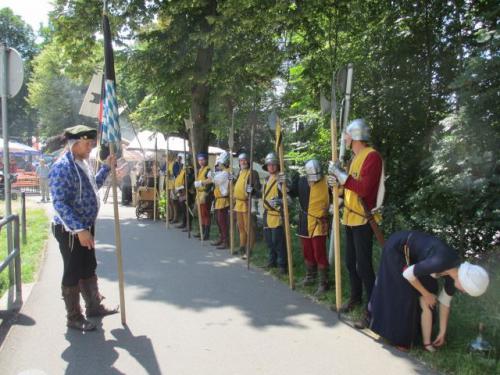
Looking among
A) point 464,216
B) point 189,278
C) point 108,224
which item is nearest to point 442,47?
point 464,216

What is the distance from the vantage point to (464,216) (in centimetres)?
626

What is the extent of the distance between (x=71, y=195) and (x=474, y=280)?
364 centimetres

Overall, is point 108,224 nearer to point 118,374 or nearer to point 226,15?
point 226,15

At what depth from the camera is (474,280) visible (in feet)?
12.3

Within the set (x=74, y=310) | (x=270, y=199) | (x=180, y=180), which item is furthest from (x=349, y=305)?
(x=180, y=180)

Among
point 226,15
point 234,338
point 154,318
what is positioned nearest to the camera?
point 234,338

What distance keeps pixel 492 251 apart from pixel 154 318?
15.5 feet

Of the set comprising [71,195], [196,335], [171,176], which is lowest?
[196,335]

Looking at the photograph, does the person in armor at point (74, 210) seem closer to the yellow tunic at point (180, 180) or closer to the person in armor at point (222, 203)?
the person in armor at point (222, 203)

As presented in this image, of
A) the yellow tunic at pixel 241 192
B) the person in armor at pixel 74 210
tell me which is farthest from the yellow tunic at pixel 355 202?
the yellow tunic at pixel 241 192

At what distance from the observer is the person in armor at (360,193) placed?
4984 mm

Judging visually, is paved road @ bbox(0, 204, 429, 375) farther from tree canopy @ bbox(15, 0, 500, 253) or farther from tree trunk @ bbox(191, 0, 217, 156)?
tree trunk @ bbox(191, 0, 217, 156)

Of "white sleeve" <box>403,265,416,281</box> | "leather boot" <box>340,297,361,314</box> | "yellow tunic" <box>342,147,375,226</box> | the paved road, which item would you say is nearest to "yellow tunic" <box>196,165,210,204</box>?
the paved road

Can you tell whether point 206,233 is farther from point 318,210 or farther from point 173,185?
point 318,210
